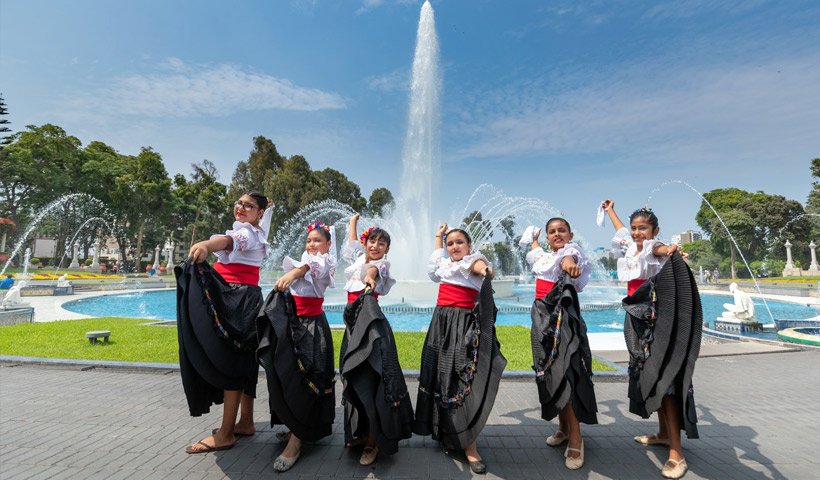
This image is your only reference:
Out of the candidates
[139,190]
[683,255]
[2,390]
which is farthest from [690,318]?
[139,190]

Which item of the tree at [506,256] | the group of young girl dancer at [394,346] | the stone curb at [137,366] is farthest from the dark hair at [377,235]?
the tree at [506,256]

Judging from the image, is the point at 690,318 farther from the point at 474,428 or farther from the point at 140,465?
the point at 140,465

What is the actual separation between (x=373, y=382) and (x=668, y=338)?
2.36 meters

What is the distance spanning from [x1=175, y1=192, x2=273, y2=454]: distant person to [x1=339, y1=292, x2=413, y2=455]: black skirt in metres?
0.90

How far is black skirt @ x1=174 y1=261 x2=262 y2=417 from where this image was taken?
3.22m

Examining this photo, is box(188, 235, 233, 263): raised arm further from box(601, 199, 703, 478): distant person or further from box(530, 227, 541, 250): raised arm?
box(601, 199, 703, 478): distant person

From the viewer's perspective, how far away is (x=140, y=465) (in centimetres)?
325

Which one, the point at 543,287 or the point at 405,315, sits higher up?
the point at 543,287

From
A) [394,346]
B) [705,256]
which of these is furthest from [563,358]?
[705,256]

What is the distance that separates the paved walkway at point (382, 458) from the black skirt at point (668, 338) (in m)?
0.56

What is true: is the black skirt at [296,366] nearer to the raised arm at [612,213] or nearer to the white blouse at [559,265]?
the white blouse at [559,265]

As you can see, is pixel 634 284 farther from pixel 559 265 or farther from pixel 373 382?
pixel 373 382

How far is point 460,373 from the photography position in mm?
3314

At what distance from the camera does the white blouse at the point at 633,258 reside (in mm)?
3506
